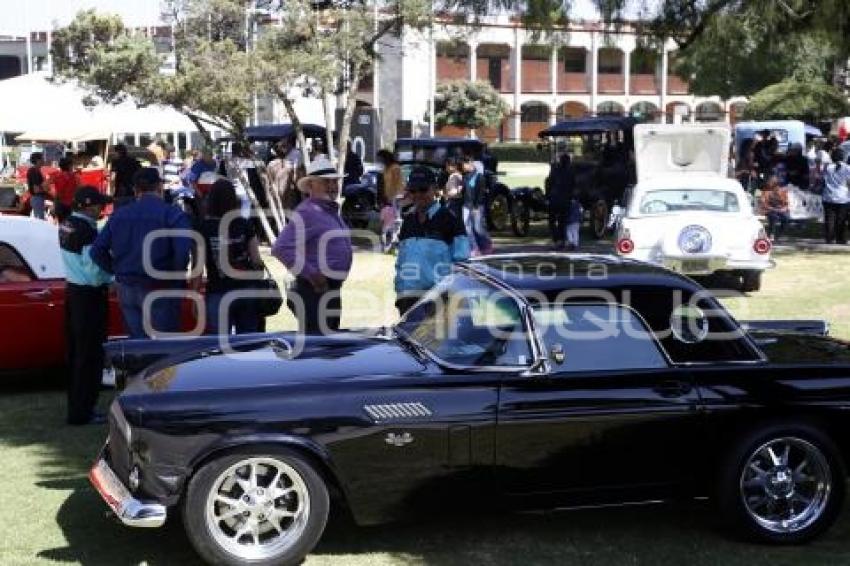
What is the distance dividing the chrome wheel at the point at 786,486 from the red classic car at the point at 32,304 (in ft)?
14.3

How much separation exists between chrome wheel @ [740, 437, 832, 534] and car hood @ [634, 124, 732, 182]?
1374 centimetres

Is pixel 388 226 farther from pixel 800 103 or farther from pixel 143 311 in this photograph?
pixel 800 103

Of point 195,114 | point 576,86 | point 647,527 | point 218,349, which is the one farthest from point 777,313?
point 576,86

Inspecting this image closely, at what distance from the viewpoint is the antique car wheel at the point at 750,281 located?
13.2 m

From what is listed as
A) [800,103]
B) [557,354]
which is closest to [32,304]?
[557,354]

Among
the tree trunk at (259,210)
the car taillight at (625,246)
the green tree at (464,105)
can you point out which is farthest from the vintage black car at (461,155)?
the green tree at (464,105)

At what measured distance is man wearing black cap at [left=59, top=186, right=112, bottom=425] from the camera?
7156mm

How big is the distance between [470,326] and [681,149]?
47.6ft

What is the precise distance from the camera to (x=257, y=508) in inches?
185

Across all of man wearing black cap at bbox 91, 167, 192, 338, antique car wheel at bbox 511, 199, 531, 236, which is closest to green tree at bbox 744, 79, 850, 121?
antique car wheel at bbox 511, 199, 531, 236

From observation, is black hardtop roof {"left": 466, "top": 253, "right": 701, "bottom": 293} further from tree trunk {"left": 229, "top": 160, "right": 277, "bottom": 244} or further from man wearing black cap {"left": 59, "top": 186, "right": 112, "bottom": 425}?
tree trunk {"left": 229, "top": 160, "right": 277, "bottom": 244}

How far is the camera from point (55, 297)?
8.23 m

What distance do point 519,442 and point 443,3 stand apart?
53.7 feet

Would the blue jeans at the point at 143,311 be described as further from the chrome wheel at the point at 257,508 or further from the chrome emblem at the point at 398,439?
the chrome emblem at the point at 398,439
